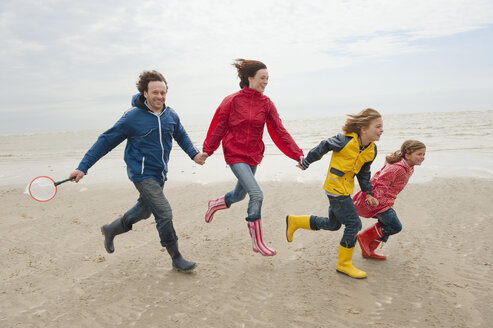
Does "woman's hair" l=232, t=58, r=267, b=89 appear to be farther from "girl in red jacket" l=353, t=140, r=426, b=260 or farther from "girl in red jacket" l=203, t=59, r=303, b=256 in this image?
"girl in red jacket" l=353, t=140, r=426, b=260

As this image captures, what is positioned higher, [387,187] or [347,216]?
[387,187]

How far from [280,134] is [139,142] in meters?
1.89

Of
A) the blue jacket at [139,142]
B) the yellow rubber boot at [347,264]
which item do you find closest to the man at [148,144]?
the blue jacket at [139,142]

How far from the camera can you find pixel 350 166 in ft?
12.7

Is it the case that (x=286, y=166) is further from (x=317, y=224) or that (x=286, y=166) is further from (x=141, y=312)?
(x=141, y=312)

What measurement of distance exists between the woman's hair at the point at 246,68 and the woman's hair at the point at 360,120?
133cm

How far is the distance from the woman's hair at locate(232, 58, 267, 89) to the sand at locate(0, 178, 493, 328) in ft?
7.67

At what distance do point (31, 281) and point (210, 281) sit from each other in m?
2.12

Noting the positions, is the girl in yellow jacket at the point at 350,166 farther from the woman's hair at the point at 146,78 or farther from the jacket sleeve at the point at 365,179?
the woman's hair at the point at 146,78

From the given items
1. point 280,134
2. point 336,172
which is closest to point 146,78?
point 280,134

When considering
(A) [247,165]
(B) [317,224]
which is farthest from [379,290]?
(A) [247,165]

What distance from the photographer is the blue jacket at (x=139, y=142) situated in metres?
4.01

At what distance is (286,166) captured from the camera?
12094 mm

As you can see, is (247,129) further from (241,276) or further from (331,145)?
(241,276)
